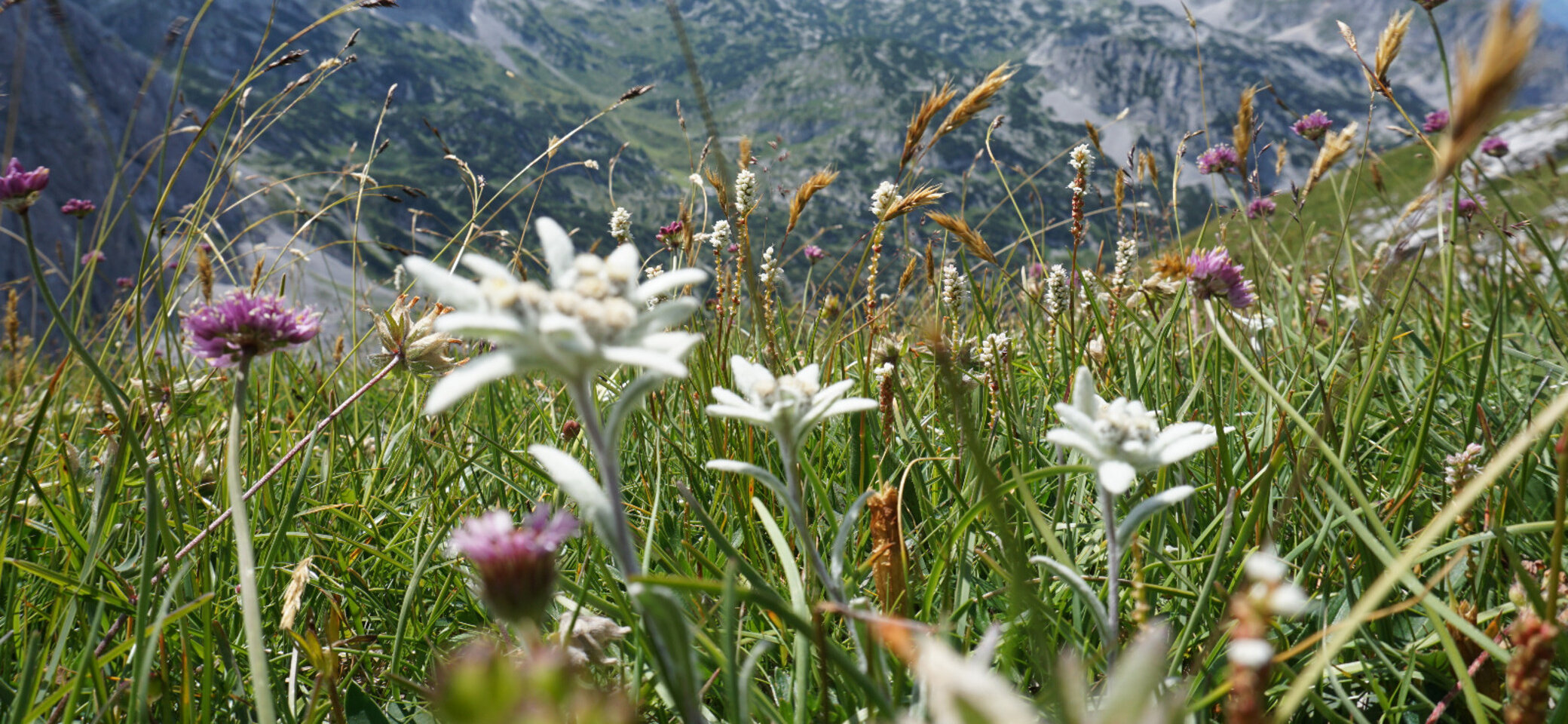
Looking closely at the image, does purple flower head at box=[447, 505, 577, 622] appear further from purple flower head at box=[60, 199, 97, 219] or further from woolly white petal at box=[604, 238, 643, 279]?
purple flower head at box=[60, 199, 97, 219]

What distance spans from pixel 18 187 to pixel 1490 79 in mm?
3006

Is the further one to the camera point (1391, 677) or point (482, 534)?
point (1391, 677)

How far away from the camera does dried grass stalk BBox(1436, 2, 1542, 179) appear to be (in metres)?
0.67

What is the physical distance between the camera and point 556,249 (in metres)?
0.99

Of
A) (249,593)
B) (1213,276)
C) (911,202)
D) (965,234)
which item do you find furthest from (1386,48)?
(249,593)

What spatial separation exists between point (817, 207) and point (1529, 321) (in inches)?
5956

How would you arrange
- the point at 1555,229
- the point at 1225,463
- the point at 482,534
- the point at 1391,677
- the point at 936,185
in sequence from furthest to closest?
1. the point at 1555,229
2. the point at 936,185
3. the point at 1225,463
4. the point at 1391,677
5. the point at 482,534

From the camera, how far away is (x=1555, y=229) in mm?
6477

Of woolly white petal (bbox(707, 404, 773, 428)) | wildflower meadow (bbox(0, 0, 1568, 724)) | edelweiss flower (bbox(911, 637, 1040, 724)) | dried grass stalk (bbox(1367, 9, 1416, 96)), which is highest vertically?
dried grass stalk (bbox(1367, 9, 1416, 96))

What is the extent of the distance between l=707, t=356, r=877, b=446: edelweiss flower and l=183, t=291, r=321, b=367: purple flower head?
1051 mm

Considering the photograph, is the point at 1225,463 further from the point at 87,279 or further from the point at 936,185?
the point at 87,279

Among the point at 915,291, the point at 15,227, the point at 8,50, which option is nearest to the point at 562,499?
the point at 915,291

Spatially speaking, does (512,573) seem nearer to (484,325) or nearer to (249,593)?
(484,325)

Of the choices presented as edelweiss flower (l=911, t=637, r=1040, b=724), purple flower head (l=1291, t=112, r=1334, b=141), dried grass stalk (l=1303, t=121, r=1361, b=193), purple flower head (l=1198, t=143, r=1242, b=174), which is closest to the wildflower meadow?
edelweiss flower (l=911, t=637, r=1040, b=724)
